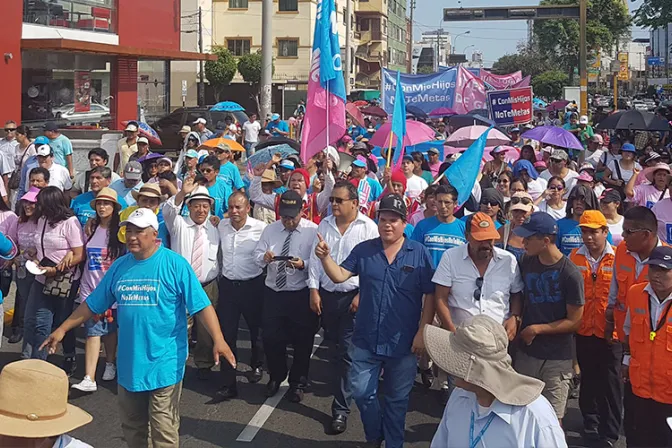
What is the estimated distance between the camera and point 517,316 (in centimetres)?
565

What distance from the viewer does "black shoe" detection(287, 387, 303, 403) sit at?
23.2 feet

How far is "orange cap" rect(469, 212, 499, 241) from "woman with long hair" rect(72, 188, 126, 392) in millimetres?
3195

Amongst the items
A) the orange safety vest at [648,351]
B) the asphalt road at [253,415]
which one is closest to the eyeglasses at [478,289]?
the orange safety vest at [648,351]

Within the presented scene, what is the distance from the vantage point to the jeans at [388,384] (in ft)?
18.7

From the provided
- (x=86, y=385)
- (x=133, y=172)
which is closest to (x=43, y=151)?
(x=133, y=172)

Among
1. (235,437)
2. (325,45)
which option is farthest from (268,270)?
(325,45)

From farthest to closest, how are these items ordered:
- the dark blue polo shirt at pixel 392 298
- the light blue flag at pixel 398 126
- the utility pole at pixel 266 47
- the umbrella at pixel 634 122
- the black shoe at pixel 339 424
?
the utility pole at pixel 266 47 < the umbrella at pixel 634 122 < the light blue flag at pixel 398 126 < the black shoe at pixel 339 424 < the dark blue polo shirt at pixel 392 298

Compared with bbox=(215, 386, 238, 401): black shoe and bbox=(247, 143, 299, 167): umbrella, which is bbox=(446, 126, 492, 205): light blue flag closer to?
bbox=(215, 386, 238, 401): black shoe

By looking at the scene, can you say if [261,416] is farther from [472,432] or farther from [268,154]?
[268,154]

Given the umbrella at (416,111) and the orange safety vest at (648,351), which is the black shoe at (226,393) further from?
the umbrella at (416,111)

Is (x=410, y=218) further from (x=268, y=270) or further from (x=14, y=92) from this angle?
(x=14, y=92)

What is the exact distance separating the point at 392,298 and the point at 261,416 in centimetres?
176

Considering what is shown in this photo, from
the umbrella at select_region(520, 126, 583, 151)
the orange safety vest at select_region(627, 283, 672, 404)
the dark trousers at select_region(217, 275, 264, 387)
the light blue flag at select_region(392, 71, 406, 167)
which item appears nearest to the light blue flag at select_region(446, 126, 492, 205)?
the light blue flag at select_region(392, 71, 406, 167)

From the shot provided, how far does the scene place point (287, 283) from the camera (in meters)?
7.00
